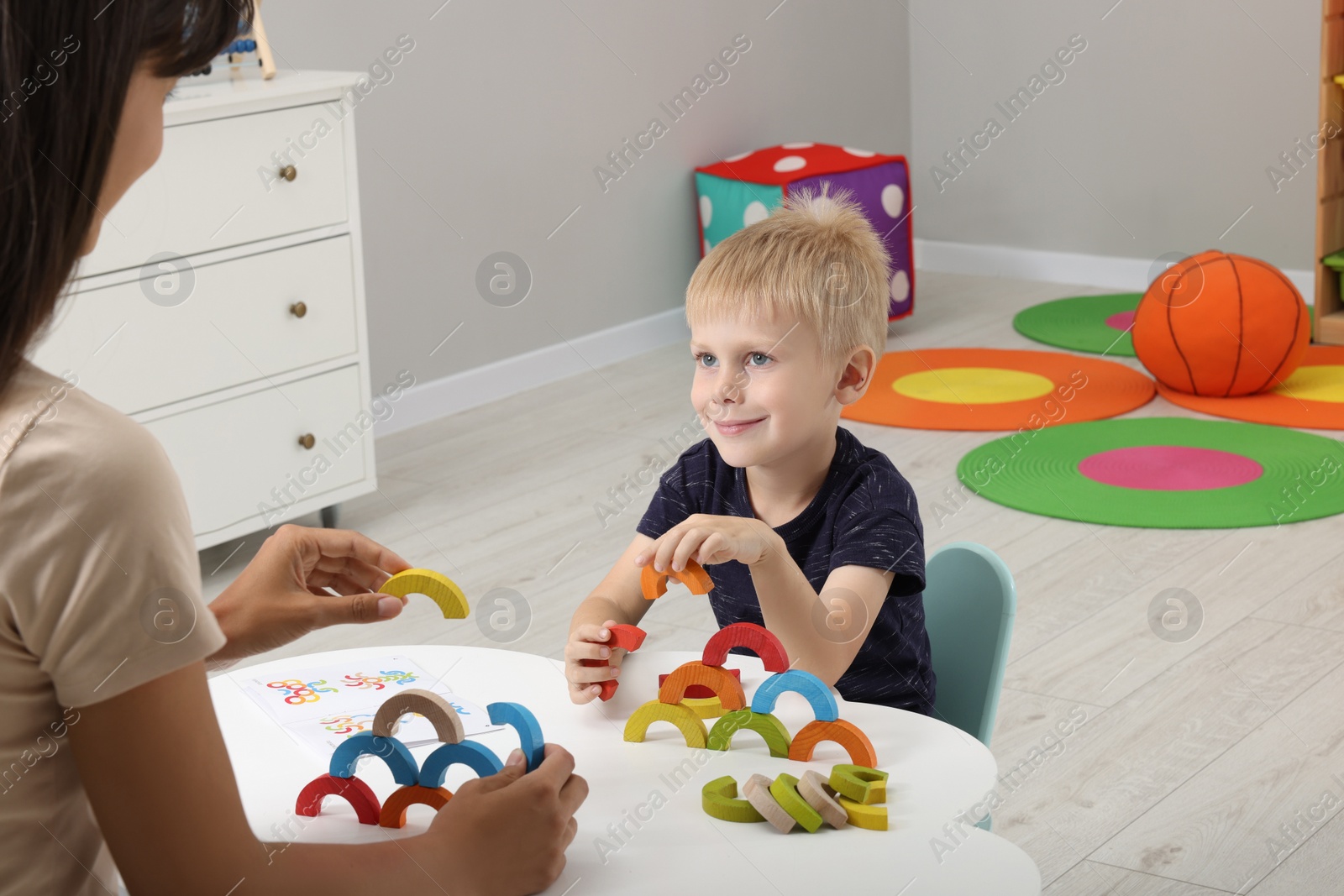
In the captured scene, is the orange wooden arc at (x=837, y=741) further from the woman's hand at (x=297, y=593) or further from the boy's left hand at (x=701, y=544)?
the woman's hand at (x=297, y=593)

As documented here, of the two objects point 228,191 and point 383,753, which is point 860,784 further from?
point 228,191

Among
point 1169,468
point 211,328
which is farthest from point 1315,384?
point 211,328

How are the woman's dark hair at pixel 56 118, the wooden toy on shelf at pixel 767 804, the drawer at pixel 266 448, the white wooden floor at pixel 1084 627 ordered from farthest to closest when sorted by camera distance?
the drawer at pixel 266 448, the white wooden floor at pixel 1084 627, the wooden toy on shelf at pixel 767 804, the woman's dark hair at pixel 56 118

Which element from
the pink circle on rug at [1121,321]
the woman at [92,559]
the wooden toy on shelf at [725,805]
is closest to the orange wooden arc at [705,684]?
the wooden toy on shelf at [725,805]

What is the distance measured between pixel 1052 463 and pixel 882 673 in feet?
6.92

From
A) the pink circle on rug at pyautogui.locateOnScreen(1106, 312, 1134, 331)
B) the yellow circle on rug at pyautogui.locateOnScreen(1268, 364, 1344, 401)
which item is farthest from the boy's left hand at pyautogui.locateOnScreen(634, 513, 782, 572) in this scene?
the pink circle on rug at pyautogui.locateOnScreen(1106, 312, 1134, 331)

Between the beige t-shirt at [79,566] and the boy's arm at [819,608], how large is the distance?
597mm

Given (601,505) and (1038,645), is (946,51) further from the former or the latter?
(1038,645)

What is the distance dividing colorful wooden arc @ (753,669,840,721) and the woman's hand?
0.87 ft

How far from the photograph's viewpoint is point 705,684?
106cm

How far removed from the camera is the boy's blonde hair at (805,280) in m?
1.39

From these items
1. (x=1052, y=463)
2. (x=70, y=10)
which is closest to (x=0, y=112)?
(x=70, y=10)

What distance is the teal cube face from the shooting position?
4.29 meters

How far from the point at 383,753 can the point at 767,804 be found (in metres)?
0.25
